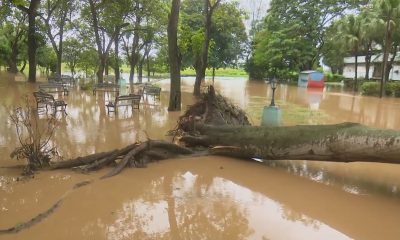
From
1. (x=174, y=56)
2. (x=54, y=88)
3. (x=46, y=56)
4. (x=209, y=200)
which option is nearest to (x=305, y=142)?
(x=209, y=200)

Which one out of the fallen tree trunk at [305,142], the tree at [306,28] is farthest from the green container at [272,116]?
the tree at [306,28]

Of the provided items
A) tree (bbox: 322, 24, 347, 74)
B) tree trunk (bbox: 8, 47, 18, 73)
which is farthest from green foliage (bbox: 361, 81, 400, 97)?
tree trunk (bbox: 8, 47, 18, 73)

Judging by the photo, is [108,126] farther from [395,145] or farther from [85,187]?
[395,145]

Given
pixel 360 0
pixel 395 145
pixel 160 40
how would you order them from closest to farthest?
pixel 395 145, pixel 160 40, pixel 360 0

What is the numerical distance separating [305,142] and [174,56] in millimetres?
9600

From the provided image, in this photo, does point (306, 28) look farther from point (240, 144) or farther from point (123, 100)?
point (240, 144)

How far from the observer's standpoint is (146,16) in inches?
1088

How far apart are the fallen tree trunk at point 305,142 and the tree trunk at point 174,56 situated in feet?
22.4

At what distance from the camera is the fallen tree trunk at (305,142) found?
6539 mm

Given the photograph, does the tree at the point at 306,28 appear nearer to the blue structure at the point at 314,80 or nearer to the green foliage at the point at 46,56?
the blue structure at the point at 314,80

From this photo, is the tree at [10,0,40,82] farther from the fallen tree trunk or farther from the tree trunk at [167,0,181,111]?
the fallen tree trunk

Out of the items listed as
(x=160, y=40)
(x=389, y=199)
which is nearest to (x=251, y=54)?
(x=160, y=40)

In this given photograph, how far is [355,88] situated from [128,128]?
31794 mm

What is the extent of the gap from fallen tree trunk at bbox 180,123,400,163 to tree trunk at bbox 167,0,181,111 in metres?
6.83
